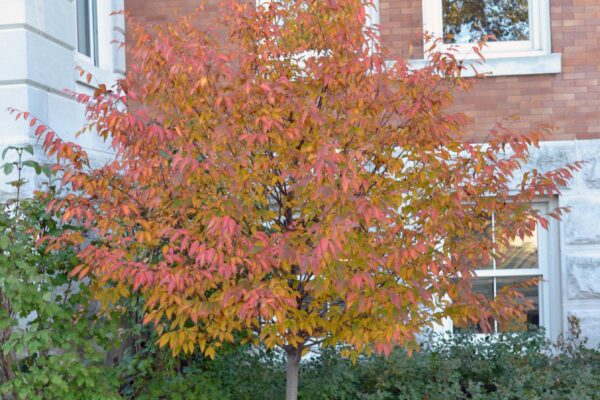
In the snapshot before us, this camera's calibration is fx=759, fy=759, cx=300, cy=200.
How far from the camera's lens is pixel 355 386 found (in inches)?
248

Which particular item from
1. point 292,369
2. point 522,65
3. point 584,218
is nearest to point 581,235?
point 584,218

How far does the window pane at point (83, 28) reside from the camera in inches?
279

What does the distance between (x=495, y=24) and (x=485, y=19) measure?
0.11 metres

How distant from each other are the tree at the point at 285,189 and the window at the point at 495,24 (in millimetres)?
3272

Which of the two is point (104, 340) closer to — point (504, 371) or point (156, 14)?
point (504, 371)

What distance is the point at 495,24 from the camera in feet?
25.3

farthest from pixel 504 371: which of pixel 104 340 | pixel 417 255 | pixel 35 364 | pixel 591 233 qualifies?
Answer: pixel 35 364

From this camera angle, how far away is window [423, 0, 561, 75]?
7.54 meters

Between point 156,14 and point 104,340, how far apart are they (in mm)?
4086

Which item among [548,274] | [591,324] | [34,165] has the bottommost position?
[591,324]

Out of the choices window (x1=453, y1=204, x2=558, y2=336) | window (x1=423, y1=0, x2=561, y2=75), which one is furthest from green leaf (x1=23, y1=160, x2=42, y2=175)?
window (x1=453, y1=204, x2=558, y2=336)

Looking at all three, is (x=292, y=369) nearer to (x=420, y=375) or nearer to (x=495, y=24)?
A: (x=420, y=375)

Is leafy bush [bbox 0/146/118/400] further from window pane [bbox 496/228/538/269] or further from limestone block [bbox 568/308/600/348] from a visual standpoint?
limestone block [bbox 568/308/600/348]

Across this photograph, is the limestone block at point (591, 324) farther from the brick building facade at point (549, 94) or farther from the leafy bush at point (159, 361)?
the leafy bush at point (159, 361)
